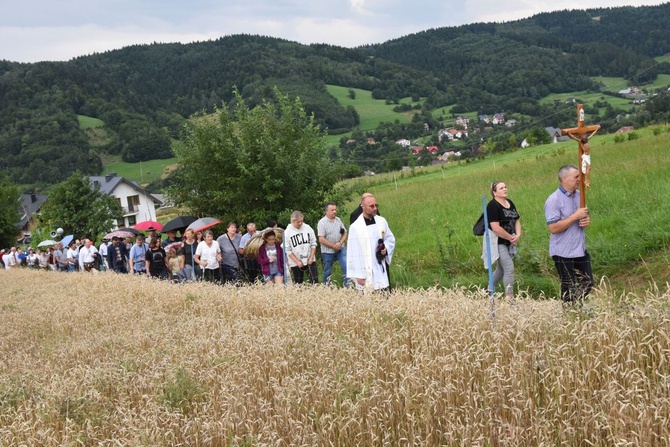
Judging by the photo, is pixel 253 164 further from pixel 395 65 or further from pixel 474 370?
pixel 395 65

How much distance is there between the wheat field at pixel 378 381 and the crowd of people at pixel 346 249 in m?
1.07

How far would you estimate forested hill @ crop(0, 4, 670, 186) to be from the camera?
123500 millimetres

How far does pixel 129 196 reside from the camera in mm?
93250

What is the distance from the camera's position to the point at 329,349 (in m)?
5.34

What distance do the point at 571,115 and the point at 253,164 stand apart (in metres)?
76.1

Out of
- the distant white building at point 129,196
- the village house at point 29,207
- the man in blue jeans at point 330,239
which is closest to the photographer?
the man in blue jeans at point 330,239

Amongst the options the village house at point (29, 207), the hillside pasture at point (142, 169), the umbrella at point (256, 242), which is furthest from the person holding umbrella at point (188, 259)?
the hillside pasture at point (142, 169)

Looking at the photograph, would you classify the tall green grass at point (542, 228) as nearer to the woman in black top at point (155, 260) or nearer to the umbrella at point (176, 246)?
the umbrella at point (176, 246)

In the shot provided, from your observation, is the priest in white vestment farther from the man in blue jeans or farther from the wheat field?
the man in blue jeans

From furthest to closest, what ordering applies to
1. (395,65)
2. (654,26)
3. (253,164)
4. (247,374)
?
1. (395,65)
2. (654,26)
3. (253,164)
4. (247,374)

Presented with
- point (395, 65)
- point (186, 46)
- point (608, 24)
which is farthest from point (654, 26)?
point (186, 46)

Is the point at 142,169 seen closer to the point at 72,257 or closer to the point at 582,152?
the point at 72,257

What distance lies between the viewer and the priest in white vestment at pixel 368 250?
8773 millimetres

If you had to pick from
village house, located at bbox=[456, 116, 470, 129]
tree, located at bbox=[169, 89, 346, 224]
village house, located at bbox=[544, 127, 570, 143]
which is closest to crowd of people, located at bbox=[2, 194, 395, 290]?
tree, located at bbox=[169, 89, 346, 224]
